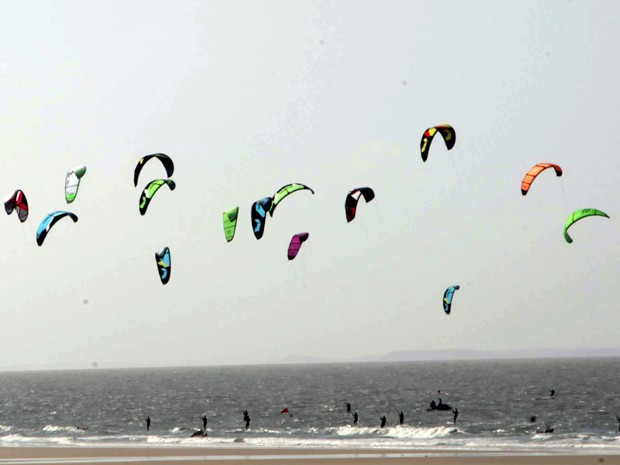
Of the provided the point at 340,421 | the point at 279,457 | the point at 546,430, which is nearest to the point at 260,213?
the point at 279,457

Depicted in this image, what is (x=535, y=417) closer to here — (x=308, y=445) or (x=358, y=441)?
(x=358, y=441)

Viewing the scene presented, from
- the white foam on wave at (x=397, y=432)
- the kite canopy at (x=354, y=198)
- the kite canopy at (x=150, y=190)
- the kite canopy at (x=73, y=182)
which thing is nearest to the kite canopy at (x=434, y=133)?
the kite canopy at (x=354, y=198)

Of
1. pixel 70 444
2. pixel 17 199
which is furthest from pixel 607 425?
pixel 17 199

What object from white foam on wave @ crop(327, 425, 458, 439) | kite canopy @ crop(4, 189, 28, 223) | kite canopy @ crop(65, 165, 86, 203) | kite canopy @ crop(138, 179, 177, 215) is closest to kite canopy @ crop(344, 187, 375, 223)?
kite canopy @ crop(138, 179, 177, 215)

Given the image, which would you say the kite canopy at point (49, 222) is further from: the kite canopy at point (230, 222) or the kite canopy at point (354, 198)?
the kite canopy at point (354, 198)

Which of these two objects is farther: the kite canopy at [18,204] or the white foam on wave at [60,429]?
the white foam on wave at [60,429]

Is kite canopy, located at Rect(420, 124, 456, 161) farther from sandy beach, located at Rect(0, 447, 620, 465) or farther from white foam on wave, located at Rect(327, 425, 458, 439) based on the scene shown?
white foam on wave, located at Rect(327, 425, 458, 439)
